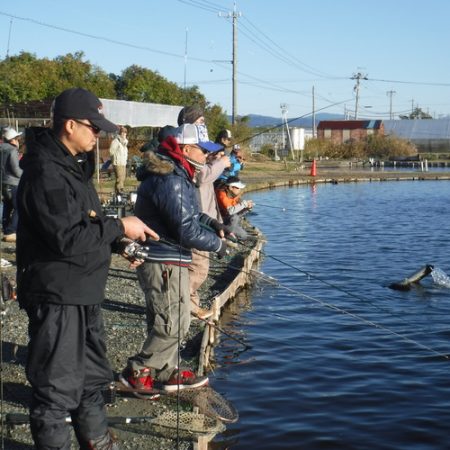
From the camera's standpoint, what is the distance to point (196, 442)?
4.88 meters

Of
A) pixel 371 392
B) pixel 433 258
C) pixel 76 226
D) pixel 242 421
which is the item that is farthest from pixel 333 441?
pixel 433 258

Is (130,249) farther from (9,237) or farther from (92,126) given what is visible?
(9,237)

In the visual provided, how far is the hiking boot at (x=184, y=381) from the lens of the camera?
5.66m

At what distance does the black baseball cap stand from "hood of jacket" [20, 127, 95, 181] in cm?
12

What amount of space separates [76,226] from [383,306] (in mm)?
7820

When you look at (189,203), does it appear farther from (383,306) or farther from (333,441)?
(383,306)

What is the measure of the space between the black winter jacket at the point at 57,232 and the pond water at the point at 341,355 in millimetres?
2341

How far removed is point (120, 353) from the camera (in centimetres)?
675

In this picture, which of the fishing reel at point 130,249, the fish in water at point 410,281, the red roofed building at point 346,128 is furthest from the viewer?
the red roofed building at point 346,128

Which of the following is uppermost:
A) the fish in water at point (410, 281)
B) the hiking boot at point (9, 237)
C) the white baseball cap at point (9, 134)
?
the white baseball cap at point (9, 134)

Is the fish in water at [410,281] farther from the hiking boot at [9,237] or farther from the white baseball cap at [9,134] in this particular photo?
the white baseball cap at [9,134]

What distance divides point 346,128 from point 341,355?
84.0m

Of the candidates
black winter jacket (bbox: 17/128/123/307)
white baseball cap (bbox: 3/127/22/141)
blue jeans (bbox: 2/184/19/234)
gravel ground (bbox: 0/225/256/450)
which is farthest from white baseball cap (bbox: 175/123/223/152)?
white baseball cap (bbox: 3/127/22/141)

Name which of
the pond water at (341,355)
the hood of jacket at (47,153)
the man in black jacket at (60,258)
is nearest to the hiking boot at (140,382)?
the pond water at (341,355)
